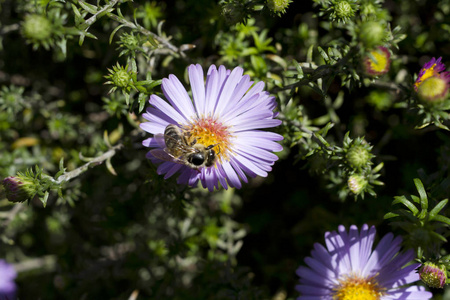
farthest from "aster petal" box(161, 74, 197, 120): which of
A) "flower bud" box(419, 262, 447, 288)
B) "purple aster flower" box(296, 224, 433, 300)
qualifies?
"flower bud" box(419, 262, 447, 288)

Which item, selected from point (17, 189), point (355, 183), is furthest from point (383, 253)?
point (17, 189)

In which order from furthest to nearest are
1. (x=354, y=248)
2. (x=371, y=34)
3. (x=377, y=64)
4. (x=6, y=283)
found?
1. (x=6, y=283)
2. (x=354, y=248)
3. (x=377, y=64)
4. (x=371, y=34)

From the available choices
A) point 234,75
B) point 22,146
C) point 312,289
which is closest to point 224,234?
point 312,289

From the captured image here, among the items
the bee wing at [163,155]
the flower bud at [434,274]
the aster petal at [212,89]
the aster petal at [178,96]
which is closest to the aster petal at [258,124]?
the aster petal at [212,89]

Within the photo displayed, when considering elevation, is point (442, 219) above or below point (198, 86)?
below

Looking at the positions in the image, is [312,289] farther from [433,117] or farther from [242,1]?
[242,1]

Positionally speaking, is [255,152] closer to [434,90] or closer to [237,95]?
[237,95]
